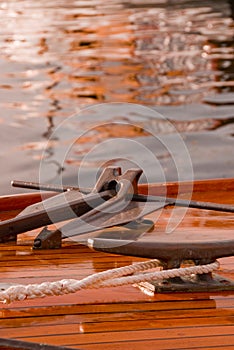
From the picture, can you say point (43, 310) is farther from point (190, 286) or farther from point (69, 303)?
point (190, 286)

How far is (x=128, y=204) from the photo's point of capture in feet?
11.9

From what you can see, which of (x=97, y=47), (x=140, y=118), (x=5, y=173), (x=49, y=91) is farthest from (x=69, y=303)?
(x=97, y=47)

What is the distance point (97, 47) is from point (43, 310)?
1717 centimetres

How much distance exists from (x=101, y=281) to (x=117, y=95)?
11.3 metres

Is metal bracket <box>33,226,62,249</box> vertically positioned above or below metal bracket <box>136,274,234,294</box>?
above

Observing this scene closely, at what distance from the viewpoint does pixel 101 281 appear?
9.12 feet

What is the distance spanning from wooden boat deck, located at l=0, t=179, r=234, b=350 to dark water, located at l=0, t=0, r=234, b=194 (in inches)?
70.3

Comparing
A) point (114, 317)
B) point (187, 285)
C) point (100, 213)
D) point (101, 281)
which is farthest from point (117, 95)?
point (114, 317)

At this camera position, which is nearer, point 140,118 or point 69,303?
point 69,303

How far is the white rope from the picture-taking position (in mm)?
2662

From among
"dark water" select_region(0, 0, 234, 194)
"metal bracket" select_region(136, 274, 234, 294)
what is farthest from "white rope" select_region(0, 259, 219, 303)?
"dark water" select_region(0, 0, 234, 194)

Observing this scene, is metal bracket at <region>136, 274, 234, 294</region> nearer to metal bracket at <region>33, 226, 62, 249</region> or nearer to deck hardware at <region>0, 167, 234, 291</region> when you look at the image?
deck hardware at <region>0, 167, 234, 291</region>

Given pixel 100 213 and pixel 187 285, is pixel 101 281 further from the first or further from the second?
pixel 100 213

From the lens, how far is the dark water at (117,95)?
9.76 meters
